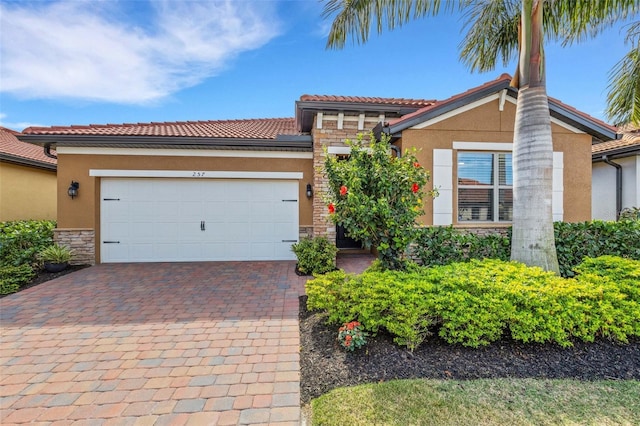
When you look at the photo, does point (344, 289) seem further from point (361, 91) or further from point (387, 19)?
point (361, 91)

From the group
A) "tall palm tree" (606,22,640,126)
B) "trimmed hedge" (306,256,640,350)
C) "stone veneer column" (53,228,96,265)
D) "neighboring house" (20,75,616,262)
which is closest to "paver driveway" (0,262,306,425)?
"trimmed hedge" (306,256,640,350)

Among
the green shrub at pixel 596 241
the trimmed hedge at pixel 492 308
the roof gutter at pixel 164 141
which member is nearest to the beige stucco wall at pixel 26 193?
the roof gutter at pixel 164 141

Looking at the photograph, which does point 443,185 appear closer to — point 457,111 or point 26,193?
point 457,111

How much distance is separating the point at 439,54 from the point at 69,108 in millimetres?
15396

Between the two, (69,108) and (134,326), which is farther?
(69,108)

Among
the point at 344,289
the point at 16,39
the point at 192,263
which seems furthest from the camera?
the point at 192,263

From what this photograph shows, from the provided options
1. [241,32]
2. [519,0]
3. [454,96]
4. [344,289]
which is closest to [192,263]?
[344,289]

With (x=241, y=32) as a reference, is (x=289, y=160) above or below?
below

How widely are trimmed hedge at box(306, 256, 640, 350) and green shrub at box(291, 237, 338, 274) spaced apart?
3258 millimetres

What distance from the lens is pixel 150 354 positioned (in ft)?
11.6

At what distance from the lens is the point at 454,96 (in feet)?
22.7

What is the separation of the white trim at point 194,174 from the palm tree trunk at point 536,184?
19.1 ft

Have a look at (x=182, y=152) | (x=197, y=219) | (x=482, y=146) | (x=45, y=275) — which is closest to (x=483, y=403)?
(x=482, y=146)

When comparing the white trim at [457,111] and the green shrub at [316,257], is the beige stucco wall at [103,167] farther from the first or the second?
the white trim at [457,111]
